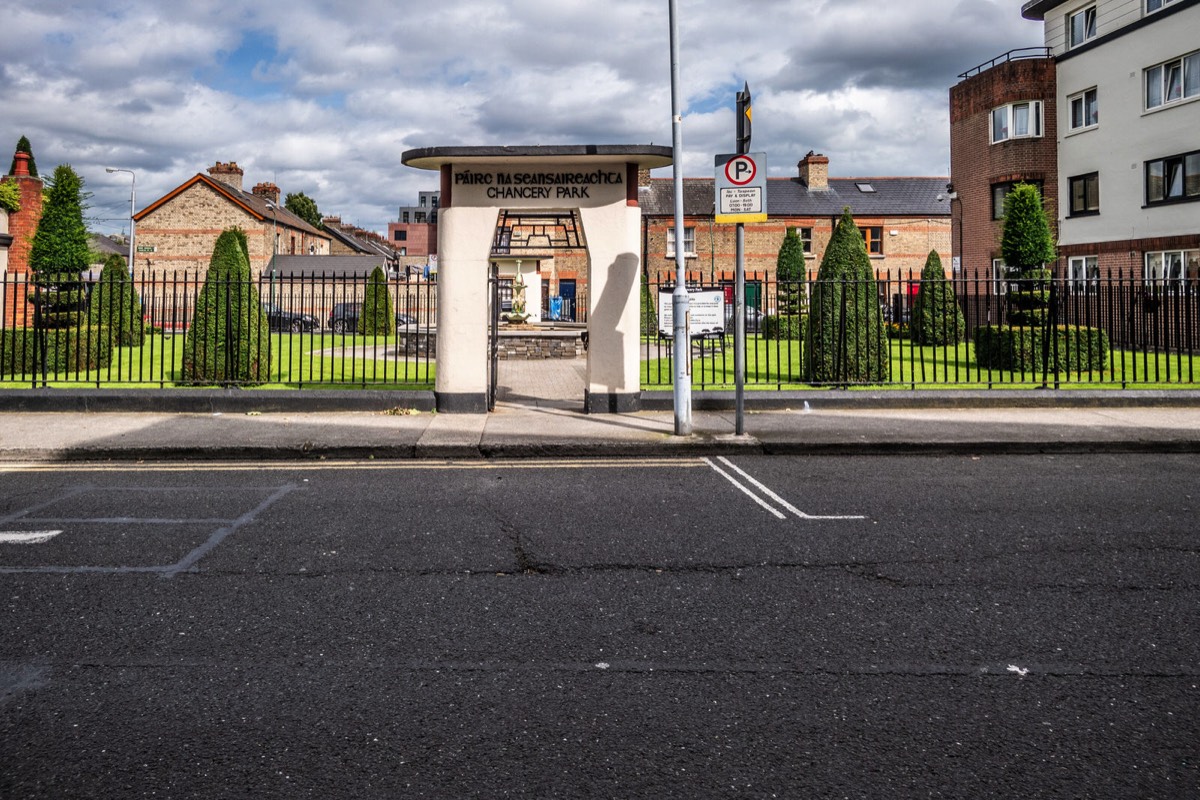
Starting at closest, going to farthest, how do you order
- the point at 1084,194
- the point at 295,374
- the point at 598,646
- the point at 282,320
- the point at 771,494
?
the point at 598,646
the point at 771,494
the point at 295,374
the point at 282,320
the point at 1084,194

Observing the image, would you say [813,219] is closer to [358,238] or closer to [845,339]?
[845,339]

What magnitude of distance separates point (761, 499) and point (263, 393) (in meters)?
7.99

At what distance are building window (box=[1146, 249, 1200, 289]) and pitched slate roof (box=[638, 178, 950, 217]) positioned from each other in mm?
29815

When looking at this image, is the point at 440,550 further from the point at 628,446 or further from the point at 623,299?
the point at 623,299

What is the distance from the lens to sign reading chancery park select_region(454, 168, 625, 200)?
499 inches

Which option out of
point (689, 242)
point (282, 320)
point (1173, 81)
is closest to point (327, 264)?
point (689, 242)

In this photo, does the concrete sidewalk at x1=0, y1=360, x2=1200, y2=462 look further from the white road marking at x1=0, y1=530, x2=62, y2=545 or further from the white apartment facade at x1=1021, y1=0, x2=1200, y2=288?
the white apartment facade at x1=1021, y1=0, x2=1200, y2=288

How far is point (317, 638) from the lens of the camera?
4273 millimetres

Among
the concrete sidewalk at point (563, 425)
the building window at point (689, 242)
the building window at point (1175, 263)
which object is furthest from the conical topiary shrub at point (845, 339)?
the building window at point (689, 242)

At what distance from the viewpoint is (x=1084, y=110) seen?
97.6 feet

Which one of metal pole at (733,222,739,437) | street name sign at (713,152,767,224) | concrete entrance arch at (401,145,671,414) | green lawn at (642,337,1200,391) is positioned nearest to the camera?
metal pole at (733,222,739,437)

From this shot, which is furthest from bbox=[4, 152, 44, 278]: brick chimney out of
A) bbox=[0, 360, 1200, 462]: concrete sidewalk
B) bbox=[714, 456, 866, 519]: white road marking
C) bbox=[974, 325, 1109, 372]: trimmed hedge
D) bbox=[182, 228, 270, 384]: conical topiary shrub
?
bbox=[974, 325, 1109, 372]: trimmed hedge

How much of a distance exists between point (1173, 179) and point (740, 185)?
21517mm

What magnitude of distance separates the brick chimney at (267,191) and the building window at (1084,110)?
2324 inches
